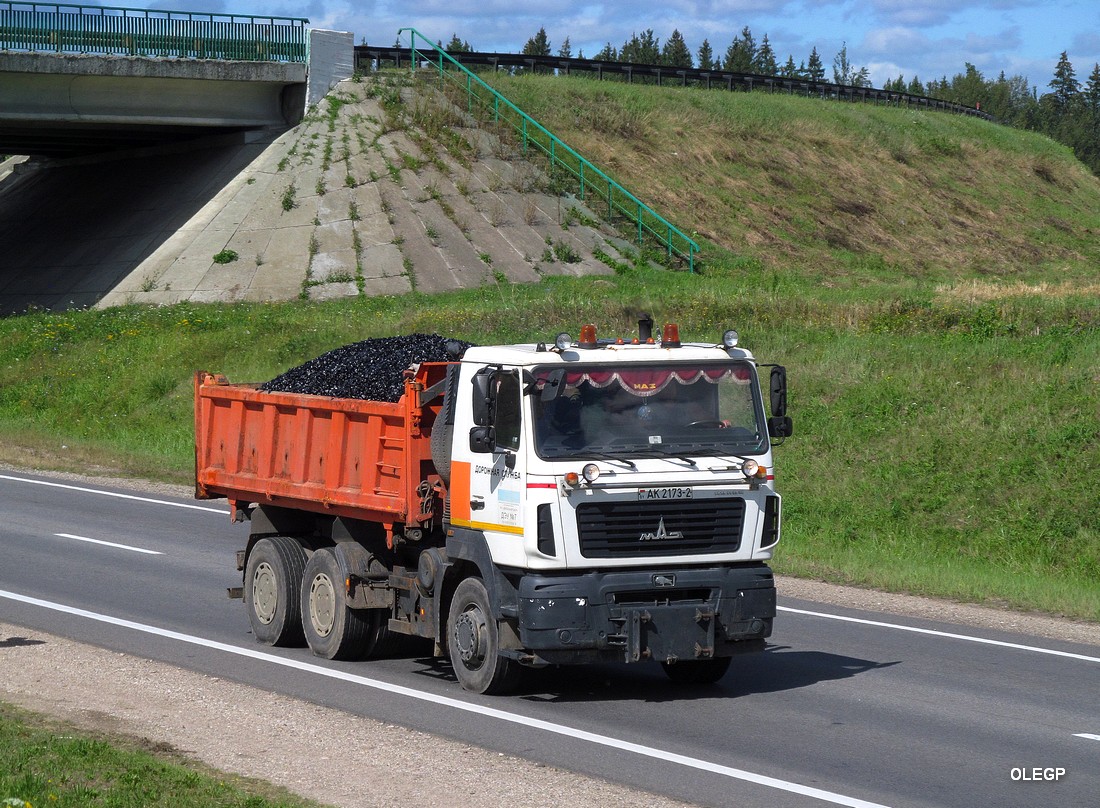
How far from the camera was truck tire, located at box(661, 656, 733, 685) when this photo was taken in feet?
34.9

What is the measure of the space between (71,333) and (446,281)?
33.7ft

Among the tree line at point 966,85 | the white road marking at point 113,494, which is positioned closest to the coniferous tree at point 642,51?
the tree line at point 966,85

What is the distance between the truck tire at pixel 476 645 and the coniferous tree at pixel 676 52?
415 feet

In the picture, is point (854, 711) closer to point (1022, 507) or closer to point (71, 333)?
point (1022, 507)

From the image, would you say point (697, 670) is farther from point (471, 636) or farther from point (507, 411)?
point (507, 411)

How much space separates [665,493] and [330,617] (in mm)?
3416

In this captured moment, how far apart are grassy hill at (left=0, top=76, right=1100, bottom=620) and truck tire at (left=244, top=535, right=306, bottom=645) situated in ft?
23.6

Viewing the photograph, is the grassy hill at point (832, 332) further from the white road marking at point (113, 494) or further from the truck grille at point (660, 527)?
the truck grille at point (660, 527)

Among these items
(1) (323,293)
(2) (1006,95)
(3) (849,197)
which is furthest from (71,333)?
(2) (1006,95)

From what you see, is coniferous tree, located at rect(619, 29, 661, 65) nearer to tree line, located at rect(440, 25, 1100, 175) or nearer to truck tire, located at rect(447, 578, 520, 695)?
tree line, located at rect(440, 25, 1100, 175)

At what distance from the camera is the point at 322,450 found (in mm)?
11414

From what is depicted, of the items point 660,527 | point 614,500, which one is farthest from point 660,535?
point 614,500

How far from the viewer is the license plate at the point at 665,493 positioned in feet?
31.7

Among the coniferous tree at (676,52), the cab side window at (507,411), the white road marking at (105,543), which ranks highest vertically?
the coniferous tree at (676,52)
